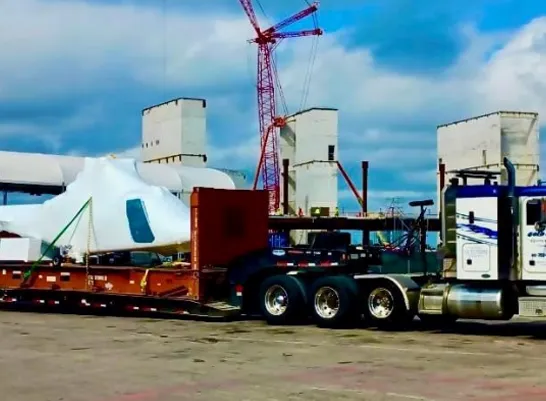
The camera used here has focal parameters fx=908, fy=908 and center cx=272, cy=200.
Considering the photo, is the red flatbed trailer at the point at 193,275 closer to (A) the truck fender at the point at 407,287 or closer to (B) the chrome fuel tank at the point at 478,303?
(A) the truck fender at the point at 407,287

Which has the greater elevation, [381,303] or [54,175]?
[54,175]

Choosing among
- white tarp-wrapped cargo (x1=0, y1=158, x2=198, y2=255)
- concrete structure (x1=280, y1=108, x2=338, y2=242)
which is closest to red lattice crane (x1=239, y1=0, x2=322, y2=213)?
concrete structure (x1=280, y1=108, x2=338, y2=242)

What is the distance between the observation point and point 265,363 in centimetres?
1450

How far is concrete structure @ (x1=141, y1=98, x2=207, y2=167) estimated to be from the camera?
80.9 metres

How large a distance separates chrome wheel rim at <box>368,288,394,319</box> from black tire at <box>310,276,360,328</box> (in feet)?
1.12

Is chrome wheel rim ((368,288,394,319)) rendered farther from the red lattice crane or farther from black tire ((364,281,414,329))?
the red lattice crane

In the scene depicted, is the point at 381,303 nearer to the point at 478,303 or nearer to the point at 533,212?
the point at 478,303

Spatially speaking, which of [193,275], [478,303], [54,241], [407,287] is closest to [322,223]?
[54,241]

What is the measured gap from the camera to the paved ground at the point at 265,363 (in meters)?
11.7

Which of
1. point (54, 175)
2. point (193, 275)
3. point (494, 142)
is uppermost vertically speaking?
point (494, 142)

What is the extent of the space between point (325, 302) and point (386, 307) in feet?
4.85

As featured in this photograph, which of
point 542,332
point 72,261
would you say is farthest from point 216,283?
point 542,332

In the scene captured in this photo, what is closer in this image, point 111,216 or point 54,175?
point 111,216

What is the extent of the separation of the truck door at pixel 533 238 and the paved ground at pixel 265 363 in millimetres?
1414
